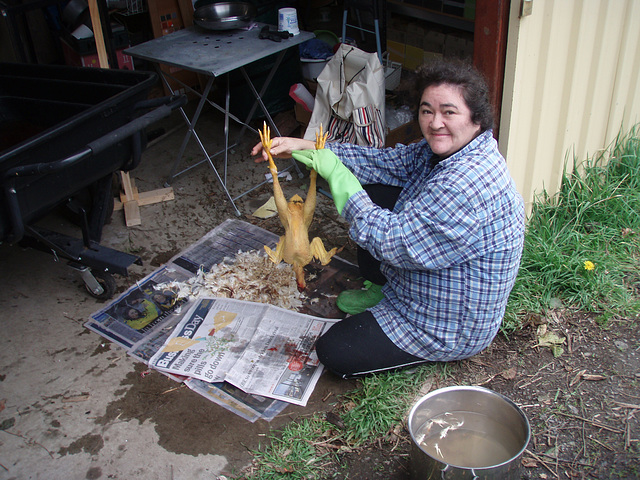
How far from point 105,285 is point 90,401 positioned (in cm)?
73

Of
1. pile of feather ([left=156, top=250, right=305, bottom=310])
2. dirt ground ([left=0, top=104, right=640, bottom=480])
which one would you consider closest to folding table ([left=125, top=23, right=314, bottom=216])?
pile of feather ([left=156, top=250, right=305, bottom=310])

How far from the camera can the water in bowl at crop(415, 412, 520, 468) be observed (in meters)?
1.94

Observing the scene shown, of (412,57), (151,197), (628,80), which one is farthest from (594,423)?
(412,57)

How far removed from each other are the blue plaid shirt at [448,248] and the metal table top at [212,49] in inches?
63.4

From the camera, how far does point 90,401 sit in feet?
7.98

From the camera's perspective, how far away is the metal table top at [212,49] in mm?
3417

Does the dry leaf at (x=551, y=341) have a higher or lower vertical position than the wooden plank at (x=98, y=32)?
lower

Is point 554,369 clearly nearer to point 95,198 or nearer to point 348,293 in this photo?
point 348,293

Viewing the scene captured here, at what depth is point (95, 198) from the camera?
124 inches

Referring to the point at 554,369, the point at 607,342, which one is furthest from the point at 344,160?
the point at 607,342

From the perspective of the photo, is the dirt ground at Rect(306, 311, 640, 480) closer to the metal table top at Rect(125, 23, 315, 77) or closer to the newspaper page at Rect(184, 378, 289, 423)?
the newspaper page at Rect(184, 378, 289, 423)

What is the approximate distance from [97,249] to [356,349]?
5.05 feet

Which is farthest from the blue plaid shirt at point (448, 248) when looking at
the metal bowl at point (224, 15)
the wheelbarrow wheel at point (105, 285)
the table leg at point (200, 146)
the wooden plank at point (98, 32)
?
the wooden plank at point (98, 32)

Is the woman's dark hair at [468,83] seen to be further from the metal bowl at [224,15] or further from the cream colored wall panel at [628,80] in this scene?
the metal bowl at [224,15]
